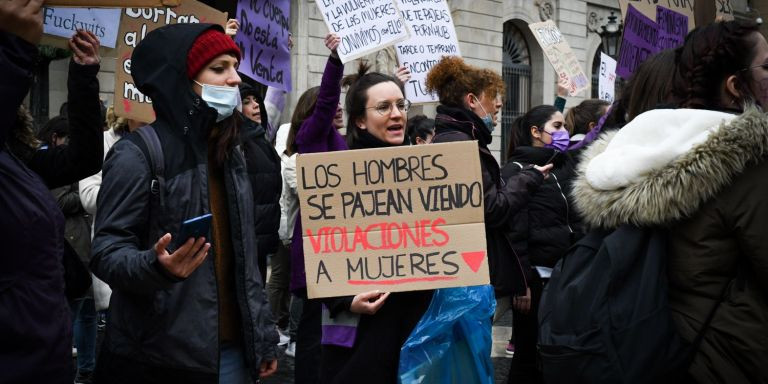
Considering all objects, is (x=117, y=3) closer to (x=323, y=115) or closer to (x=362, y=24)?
(x=323, y=115)

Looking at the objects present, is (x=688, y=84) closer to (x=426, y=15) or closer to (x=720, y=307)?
(x=720, y=307)

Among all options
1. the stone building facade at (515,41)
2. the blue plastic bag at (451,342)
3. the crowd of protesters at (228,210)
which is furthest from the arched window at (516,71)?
the blue plastic bag at (451,342)

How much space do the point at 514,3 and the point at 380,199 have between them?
1732cm

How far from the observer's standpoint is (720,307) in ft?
7.33

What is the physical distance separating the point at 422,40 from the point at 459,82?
8.01ft

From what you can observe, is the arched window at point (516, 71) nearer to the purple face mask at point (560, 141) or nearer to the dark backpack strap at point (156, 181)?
the purple face mask at point (560, 141)

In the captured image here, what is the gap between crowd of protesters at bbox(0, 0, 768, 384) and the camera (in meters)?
2.05

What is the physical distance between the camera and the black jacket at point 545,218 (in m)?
4.84

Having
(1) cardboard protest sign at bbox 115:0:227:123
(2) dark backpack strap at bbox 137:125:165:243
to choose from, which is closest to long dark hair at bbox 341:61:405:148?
(2) dark backpack strap at bbox 137:125:165:243

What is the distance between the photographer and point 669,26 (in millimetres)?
6234

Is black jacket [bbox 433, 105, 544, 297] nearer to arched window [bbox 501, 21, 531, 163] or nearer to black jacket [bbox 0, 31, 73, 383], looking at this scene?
black jacket [bbox 0, 31, 73, 383]

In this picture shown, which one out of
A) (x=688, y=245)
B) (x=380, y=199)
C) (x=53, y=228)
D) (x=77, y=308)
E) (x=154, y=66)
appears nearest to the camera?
(x=53, y=228)

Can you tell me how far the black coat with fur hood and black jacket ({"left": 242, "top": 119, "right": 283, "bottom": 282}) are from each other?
274 centimetres

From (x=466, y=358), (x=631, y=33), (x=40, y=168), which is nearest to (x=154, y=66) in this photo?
(x=40, y=168)
